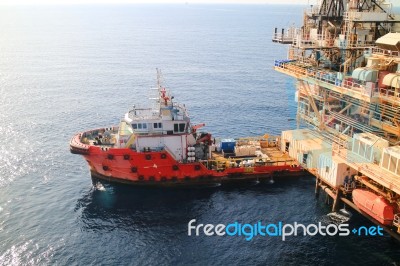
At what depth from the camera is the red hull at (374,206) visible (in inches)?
1291

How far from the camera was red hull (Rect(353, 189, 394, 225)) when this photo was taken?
32781 millimetres

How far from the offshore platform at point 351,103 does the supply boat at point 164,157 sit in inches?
253

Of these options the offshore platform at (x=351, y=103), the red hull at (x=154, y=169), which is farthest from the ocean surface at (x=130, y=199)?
the offshore platform at (x=351, y=103)

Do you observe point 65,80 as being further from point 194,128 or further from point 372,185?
point 372,185

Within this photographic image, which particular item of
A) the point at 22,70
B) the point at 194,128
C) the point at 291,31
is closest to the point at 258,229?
the point at 194,128

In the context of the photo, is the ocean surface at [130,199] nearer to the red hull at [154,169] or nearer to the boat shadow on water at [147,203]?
the boat shadow on water at [147,203]

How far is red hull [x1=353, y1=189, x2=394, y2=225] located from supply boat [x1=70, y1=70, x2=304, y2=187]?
13095 mm

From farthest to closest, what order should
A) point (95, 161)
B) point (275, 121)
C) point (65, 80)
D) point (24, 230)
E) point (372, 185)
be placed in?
point (65, 80) → point (275, 121) → point (95, 161) → point (24, 230) → point (372, 185)

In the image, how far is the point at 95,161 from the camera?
47.2 m

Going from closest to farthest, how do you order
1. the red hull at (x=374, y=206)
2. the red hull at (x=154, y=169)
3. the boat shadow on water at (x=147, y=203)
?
the red hull at (x=374, y=206) → the boat shadow on water at (x=147, y=203) → the red hull at (x=154, y=169)

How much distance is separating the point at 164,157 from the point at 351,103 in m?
21.4

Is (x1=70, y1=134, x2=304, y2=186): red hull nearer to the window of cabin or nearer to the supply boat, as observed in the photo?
the supply boat

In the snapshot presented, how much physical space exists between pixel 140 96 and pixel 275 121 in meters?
32.2

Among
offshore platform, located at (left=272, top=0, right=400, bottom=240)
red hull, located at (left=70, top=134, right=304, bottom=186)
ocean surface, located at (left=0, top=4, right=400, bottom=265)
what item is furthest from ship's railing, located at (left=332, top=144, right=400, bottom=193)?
red hull, located at (left=70, top=134, right=304, bottom=186)
